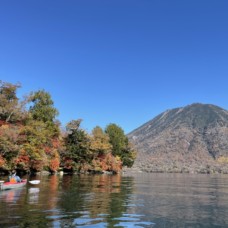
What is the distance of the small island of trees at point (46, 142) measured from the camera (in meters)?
63.9

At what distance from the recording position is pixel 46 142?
3273 inches

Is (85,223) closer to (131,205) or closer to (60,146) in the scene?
(131,205)

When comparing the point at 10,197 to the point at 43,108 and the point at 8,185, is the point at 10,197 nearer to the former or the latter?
the point at 8,185

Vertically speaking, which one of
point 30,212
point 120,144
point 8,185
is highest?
point 120,144

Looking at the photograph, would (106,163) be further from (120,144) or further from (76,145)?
(120,144)

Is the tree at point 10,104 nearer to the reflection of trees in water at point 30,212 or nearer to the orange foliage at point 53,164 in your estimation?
the orange foliage at point 53,164

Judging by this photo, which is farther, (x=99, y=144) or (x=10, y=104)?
(x=99, y=144)

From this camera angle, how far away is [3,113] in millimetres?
68250

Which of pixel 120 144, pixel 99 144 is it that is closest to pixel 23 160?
pixel 99 144

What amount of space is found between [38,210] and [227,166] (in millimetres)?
156325

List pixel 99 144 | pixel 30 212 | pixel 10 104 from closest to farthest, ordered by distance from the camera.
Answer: pixel 30 212 < pixel 10 104 < pixel 99 144

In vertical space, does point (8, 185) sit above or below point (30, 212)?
above

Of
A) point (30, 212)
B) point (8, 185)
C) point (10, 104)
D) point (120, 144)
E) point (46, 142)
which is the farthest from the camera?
point (120, 144)

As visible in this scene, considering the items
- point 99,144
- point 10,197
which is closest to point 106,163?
point 99,144
